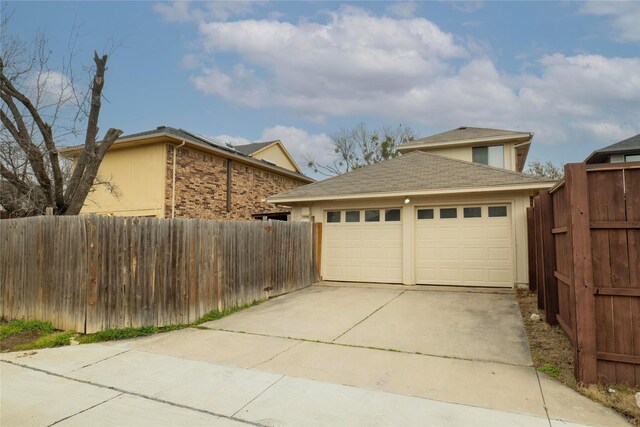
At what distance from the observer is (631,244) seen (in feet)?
12.1

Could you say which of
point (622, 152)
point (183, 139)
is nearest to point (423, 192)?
point (183, 139)

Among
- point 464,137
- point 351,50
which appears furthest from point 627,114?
point 351,50

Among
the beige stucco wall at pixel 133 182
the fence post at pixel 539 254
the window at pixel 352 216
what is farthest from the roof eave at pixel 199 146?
the fence post at pixel 539 254

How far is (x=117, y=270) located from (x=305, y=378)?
Result: 3.87 metres

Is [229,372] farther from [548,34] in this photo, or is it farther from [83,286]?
[548,34]

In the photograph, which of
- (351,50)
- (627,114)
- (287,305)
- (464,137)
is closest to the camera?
(287,305)

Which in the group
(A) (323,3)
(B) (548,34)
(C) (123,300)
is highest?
(A) (323,3)

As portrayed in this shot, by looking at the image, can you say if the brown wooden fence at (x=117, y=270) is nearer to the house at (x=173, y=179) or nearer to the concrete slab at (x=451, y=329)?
the concrete slab at (x=451, y=329)

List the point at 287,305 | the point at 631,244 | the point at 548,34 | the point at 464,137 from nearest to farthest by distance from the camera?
the point at 631,244
the point at 287,305
the point at 548,34
the point at 464,137

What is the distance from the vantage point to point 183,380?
4125mm

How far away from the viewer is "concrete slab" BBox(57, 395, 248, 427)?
318cm

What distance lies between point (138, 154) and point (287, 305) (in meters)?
8.77

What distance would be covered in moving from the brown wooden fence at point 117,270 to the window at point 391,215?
4.74m

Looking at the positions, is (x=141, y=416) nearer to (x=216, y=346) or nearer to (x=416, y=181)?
(x=216, y=346)
